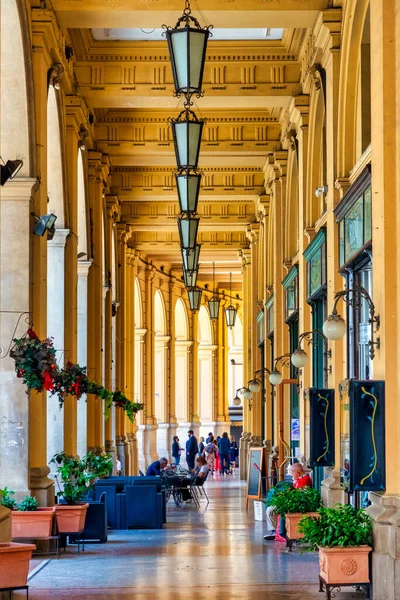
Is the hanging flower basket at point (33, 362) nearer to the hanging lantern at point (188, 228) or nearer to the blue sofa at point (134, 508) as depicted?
the hanging lantern at point (188, 228)

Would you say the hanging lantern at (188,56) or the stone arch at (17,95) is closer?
the hanging lantern at (188,56)

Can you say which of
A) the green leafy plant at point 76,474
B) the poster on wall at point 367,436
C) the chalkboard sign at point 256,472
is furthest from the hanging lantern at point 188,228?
the chalkboard sign at point 256,472

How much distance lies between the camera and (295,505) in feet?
45.0

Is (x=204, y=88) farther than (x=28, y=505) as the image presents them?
Yes

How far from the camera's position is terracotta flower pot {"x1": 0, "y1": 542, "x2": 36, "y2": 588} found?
8.89 m

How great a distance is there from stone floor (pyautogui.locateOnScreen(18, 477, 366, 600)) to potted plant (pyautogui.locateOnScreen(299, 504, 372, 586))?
12.6 inches

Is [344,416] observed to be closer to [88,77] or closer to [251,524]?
[251,524]

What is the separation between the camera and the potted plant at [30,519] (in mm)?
12727

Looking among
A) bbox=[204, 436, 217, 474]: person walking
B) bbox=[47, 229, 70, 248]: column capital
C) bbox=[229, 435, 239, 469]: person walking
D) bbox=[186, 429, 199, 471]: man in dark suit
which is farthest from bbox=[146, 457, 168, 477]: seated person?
bbox=[229, 435, 239, 469]: person walking

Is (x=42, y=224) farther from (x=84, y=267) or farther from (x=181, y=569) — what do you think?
(x=84, y=267)

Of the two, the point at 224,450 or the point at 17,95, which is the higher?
the point at 17,95

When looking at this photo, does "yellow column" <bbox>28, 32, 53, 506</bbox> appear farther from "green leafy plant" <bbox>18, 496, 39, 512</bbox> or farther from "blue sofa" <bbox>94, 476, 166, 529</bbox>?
"blue sofa" <bbox>94, 476, 166, 529</bbox>

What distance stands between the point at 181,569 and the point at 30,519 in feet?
6.14

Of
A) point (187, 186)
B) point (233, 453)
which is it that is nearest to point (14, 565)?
point (187, 186)
